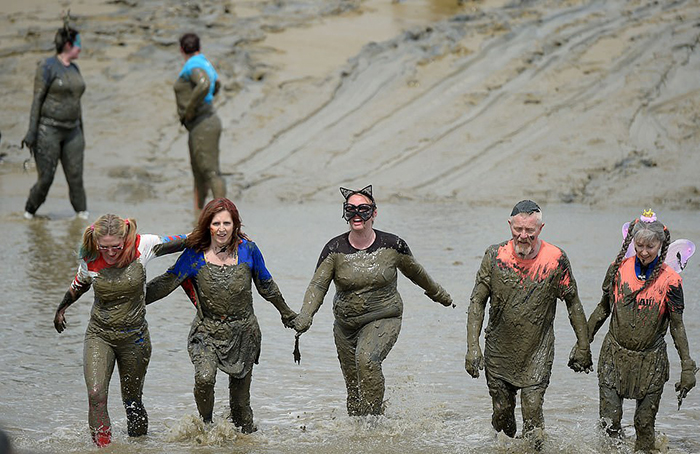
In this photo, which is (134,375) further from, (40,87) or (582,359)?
(40,87)

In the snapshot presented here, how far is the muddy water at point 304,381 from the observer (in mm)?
5609

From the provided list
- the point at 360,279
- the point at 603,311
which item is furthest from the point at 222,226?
the point at 603,311

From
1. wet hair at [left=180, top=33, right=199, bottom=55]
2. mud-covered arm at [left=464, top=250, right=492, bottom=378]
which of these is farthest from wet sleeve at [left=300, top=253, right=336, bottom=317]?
wet hair at [left=180, top=33, right=199, bottom=55]

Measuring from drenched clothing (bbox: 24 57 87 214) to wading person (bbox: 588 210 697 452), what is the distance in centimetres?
771

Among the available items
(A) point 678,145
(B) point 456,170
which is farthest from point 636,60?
(B) point 456,170

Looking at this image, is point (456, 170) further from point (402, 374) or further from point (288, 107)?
point (402, 374)

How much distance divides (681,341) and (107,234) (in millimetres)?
2870

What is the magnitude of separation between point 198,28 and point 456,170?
7.37 meters

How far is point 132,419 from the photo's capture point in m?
5.57

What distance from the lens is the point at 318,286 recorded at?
580 centimetres

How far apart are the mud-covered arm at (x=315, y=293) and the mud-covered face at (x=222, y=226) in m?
0.54

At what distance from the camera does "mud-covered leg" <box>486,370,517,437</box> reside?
545 centimetres

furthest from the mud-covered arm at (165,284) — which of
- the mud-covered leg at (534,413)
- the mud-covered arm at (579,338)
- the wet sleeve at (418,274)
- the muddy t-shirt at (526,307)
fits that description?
the mud-covered arm at (579,338)

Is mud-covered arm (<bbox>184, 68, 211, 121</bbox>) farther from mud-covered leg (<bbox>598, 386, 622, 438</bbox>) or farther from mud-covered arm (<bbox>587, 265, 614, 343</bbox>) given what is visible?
mud-covered leg (<bbox>598, 386, 622, 438</bbox>)
